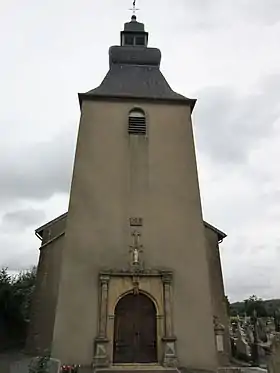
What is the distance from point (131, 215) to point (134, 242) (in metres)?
0.94

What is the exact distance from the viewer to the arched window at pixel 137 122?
16172mm

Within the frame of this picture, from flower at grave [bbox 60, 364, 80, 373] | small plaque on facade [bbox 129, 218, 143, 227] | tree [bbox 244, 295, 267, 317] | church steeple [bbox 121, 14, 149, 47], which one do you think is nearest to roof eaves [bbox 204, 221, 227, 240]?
small plaque on facade [bbox 129, 218, 143, 227]

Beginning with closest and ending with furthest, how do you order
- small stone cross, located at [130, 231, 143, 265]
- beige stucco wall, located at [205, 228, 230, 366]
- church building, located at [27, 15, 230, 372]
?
1. church building, located at [27, 15, 230, 372]
2. small stone cross, located at [130, 231, 143, 265]
3. beige stucco wall, located at [205, 228, 230, 366]

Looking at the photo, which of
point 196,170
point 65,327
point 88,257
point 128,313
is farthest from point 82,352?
point 196,170

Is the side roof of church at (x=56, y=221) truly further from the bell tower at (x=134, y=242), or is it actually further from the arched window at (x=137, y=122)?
the arched window at (x=137, y=122)

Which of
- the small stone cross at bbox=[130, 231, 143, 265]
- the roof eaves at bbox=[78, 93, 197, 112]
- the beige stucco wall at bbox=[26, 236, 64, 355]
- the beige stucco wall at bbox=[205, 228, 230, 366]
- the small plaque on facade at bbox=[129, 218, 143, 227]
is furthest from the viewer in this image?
the roof eaves at bbox=[78, 93, 197, 112]

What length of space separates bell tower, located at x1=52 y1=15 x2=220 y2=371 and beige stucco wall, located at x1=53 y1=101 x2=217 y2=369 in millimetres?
32

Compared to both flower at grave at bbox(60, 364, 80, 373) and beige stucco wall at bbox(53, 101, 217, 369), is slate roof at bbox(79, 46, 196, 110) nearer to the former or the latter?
beige stucco wall at bbox(53, 101, 217, 369)

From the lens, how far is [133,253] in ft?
46.6

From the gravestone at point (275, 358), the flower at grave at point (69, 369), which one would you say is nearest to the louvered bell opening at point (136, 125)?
the flower at grave at point (69, 369)

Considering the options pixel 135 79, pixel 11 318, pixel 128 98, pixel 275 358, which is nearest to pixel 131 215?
pixel 128 98

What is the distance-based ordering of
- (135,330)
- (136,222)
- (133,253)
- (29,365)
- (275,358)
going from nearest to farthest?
(275,358) < (29,365) < (135,330) < (133,253) < (136,222)

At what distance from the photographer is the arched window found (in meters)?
16.2

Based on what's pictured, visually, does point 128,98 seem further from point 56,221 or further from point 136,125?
point 56,221
